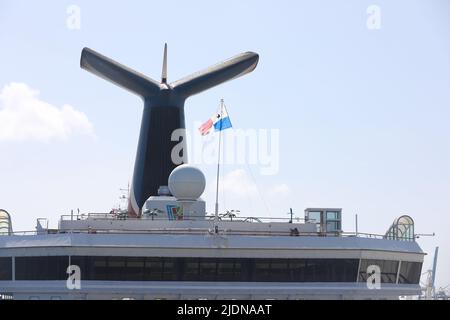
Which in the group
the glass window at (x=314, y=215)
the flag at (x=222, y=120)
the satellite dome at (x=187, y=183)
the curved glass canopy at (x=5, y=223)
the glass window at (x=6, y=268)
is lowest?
the glass window at (x=6, y=268)

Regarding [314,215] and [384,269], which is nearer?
[384,269]

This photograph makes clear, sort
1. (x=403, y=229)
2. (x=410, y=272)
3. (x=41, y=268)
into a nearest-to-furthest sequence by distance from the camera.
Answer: (x=41, y=268) → (x=410, y=272) → (x=403, y=229)

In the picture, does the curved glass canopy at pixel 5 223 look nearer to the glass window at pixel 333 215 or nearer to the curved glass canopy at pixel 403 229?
the glass window at pixel 333 215

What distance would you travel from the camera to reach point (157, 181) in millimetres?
66062

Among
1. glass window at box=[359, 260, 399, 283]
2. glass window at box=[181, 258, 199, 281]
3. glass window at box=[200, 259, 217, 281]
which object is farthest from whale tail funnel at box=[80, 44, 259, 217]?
glass window at box=[359, 260, 399, 283]

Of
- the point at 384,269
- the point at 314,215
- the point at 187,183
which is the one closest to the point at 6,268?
the point at 187,183

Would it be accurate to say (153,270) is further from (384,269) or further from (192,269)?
(384,269)

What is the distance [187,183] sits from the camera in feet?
186

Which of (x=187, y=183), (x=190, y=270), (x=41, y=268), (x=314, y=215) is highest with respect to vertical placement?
(x=187, y=183)

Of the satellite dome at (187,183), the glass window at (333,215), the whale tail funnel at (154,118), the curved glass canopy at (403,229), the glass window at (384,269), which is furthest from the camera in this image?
the whale tail funnel at (154,118)

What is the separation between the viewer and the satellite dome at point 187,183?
186ft

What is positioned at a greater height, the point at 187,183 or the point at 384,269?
the point at 187,183

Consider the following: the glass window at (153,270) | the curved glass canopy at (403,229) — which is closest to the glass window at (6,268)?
the glass window at (153,270)
